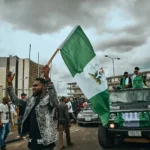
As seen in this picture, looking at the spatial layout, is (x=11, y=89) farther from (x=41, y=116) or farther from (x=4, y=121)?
(x=4, y=121)

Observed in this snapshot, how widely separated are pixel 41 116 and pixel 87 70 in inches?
59.2

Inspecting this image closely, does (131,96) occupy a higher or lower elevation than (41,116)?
higher

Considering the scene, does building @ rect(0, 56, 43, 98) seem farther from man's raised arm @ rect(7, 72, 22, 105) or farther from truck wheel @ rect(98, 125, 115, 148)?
man's raised arm @ rect(7, 72, 22, 105)

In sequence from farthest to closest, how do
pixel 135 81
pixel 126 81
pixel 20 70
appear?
pixel 20 70 < pixel 126 81 < pixel 135 81

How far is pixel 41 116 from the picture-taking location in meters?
3.97

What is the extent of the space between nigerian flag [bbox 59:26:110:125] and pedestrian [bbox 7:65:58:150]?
2.80 ft

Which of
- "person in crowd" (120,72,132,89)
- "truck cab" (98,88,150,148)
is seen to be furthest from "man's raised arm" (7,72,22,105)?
"person in crowd" (120,72,132,89)

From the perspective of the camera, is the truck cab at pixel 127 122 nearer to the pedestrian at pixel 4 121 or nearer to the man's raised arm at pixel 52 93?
the pedestrian at pixel 4 121

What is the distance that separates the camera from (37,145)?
3.95 meters

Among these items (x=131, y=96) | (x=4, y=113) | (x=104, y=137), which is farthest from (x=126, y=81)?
(x=4, y=113)

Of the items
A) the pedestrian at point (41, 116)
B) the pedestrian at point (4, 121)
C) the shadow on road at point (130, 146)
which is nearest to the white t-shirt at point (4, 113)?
the pedestrian at point (4, 121)

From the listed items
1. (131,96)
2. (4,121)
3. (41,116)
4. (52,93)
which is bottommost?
(4,121)

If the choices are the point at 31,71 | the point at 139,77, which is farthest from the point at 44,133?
the point at 31,71

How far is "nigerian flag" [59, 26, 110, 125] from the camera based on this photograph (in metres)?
4.87
